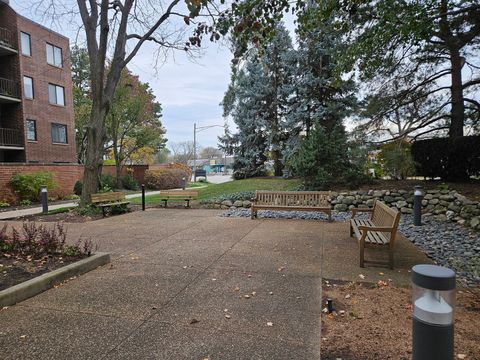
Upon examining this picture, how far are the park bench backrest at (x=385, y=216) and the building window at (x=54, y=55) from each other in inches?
957

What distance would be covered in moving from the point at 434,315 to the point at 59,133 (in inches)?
1017

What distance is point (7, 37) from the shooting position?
19469 millimetres

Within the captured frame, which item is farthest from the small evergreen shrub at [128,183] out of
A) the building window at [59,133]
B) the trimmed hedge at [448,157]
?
the trimmed hedge at [448,157]

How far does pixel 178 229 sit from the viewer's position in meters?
8.07

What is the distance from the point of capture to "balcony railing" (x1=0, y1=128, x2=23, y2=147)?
19.0 m

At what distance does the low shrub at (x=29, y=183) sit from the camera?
49.4 feet

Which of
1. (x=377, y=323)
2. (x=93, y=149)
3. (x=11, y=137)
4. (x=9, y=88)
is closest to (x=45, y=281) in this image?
(x=377, y=323)

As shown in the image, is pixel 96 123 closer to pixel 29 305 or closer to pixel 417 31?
pixel 29 305

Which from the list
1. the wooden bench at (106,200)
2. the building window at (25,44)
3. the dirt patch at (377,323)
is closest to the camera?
the dirt patch at (377,323)

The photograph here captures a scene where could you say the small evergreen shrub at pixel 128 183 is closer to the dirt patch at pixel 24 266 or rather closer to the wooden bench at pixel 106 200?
the wooden bench at pixel 106 200

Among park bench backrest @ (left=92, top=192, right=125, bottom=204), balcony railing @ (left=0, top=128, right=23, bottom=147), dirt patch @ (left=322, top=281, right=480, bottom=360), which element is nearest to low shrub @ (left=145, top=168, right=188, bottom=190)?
balcony railing @ (left=0, top=128, right=23, bottom=147)

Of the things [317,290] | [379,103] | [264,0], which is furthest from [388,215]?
[379,103]

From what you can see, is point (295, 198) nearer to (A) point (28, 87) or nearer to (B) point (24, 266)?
(B) point (24, 266)

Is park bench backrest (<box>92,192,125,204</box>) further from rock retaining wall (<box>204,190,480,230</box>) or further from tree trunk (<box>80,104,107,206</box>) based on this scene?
rock retaining wall (<box>204,190,480,230</box>)
